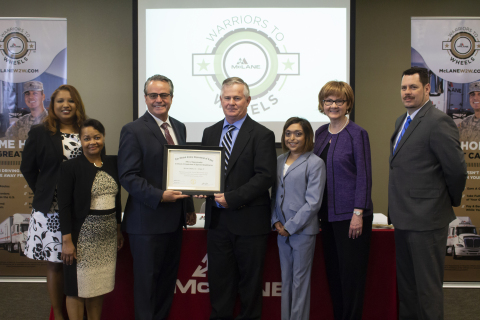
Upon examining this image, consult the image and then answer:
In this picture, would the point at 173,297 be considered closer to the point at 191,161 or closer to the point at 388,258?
the point at 191,161

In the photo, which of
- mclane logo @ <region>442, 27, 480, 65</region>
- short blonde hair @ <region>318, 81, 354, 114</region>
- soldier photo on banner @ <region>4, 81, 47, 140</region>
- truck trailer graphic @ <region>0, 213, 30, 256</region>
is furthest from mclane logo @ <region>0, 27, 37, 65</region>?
mclane logo @ <region>442, 27, 480, 65</region>

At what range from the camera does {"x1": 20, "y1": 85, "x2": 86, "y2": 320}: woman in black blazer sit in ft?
7.15

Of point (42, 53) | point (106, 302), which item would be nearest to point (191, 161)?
point (106, 302)

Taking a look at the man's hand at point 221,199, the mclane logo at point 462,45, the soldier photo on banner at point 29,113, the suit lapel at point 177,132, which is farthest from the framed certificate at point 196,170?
the mclane logo at point 462,45

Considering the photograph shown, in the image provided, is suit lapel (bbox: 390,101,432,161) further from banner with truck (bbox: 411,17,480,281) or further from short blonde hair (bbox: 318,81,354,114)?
banner with truck (bbox: 411,17,480,281)

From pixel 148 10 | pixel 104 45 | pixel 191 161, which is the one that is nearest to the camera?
pixel 191 161

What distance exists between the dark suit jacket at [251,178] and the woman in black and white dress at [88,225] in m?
0.66

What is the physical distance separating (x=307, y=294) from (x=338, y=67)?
109 inches

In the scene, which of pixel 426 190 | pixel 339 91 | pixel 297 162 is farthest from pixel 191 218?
pixel 426 190

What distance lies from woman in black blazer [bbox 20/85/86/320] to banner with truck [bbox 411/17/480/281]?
392cm

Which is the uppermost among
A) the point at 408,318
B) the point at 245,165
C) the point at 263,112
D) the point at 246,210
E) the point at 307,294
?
the point at 263,112

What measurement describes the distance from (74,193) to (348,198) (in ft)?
5.58

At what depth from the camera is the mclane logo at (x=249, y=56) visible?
3.97 meters

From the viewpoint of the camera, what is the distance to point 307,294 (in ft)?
7.04
